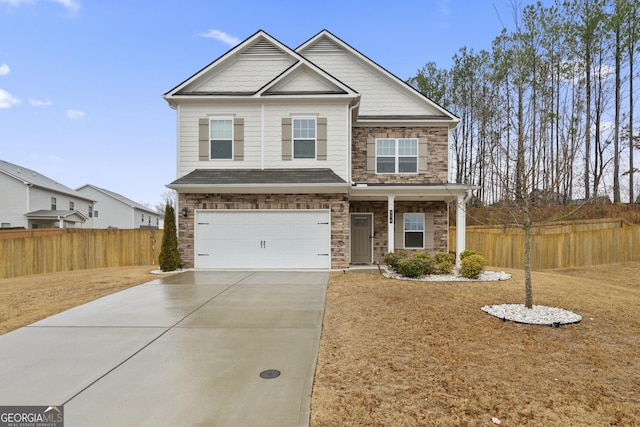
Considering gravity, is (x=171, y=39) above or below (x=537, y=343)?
above

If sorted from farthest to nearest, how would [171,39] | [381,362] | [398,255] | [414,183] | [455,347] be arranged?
[171,39]
[414,183]
[398,255]
[455,347]
[381,362]

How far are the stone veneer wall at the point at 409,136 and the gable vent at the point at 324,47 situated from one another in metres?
3.79

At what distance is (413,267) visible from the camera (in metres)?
9.90

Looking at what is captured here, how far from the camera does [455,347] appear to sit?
15.0 ft

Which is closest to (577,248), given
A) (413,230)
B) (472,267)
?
(413,230)

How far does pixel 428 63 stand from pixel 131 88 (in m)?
20.3

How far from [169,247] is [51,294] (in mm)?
3429

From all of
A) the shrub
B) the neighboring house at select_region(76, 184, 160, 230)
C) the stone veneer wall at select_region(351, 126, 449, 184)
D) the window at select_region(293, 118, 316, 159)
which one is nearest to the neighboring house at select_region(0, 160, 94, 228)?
the neighboring house at select_region(76, 184, 160, 230)

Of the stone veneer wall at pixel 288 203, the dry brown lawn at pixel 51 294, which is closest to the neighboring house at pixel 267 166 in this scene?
the stone veneer wall at pixel 288 203

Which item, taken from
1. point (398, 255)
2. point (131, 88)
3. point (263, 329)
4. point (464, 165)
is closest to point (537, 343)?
point (263, 329)

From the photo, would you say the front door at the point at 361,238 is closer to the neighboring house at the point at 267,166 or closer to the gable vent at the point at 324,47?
the neighboring house at the point at 267,166

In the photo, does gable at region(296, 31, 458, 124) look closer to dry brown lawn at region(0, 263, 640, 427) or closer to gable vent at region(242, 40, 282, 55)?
gable vent at region(242, 40, 282, 55)

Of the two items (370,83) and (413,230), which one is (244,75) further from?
(413,230)

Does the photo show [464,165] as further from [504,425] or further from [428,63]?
[504,425]
